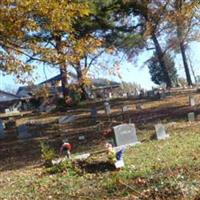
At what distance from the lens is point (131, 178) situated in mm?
10531

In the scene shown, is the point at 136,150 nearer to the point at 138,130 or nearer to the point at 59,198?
the point at 138,130

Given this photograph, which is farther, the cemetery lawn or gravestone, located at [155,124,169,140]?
gravestone, located at [155,124,169,140]

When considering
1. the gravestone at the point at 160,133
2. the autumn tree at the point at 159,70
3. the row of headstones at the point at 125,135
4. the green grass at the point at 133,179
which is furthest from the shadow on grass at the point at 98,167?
the autumn tree at the point at 159,70

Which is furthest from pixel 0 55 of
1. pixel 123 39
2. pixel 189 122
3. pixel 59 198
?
pixel 123 39

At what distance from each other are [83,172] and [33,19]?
26.5 ft

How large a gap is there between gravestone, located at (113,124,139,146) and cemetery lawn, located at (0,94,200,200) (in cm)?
59

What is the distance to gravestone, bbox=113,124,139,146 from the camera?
54.8 ft

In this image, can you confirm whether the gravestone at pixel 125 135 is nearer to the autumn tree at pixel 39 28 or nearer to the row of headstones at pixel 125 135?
the row of headstones at pixel 125 135

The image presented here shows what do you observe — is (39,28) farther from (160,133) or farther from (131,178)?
(131,178)

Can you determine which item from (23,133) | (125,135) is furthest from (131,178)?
(23,133)

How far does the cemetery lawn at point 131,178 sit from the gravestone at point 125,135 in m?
0.59

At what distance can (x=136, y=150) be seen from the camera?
15.5m

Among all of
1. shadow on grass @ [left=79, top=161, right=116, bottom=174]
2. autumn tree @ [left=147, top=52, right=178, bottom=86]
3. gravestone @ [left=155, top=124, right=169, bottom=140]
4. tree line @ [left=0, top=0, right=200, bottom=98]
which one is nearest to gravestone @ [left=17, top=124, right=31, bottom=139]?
tree line @ [left=0, top=0, right=200, bottom=98]

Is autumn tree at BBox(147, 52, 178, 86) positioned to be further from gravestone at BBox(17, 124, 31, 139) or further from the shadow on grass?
the shadow on grass
